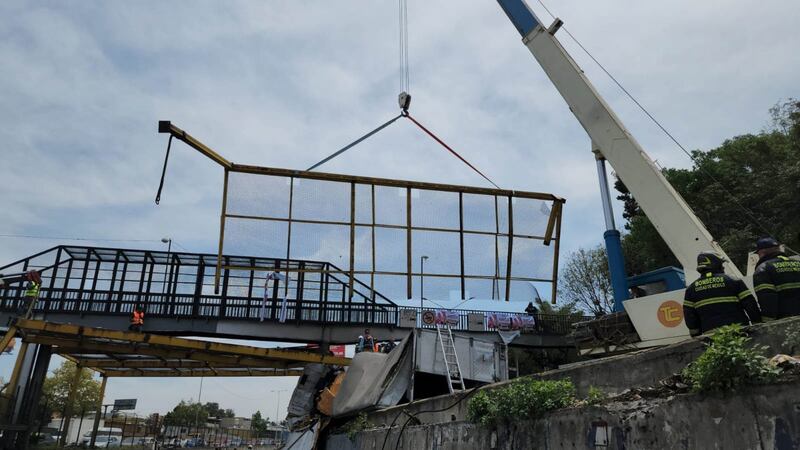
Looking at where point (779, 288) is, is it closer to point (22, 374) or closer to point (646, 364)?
point (646, 364)

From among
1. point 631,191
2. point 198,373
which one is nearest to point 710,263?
point 631,191

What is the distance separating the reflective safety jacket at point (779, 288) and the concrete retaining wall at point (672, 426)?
6.95 feet

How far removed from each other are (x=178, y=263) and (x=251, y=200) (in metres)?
14.6

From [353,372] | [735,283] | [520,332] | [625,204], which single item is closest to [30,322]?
[353,372]

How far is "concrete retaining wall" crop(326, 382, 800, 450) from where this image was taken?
3.37 metres

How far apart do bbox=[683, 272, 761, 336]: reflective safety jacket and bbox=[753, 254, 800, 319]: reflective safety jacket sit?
0.12 meters

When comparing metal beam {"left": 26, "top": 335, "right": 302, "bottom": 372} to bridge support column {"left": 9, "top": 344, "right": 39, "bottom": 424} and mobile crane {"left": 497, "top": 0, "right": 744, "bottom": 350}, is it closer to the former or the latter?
bridge support column {"left": 9, "top": 344, "right": 39, "bottom": 424}

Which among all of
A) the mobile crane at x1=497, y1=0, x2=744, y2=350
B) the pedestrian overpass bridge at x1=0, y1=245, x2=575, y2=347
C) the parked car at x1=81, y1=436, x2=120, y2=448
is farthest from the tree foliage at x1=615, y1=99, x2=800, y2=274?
the parked car at x1=81, y1=436, x2=120, y2=448

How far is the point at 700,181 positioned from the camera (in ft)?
101

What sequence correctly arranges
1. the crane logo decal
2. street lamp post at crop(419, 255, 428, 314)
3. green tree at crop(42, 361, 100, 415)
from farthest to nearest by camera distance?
green tree at crop(42, 361, 100, 415) < street lamp post at crop(419, 255, 428, 314) < the crane logo decal

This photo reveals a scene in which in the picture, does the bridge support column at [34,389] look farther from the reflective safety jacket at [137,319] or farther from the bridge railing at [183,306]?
the bridge railing at [183,306]

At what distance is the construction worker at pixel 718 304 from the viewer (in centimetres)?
541

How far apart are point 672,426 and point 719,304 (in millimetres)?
2062

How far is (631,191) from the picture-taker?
10.5 meters
